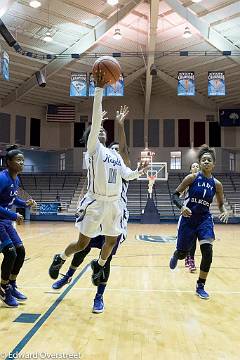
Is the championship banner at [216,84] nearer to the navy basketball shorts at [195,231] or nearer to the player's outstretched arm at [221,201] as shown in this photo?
the player's outstretched arm at [221,201]

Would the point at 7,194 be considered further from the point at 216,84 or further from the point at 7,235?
the point at 216,84

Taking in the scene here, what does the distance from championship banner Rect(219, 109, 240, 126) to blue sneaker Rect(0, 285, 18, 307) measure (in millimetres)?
24833

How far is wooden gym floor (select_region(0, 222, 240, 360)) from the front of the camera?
107 inches

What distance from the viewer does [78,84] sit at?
16.5 metres

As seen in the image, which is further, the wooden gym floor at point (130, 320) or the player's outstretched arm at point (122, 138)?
the player's outstretched arm at point (122, 138)

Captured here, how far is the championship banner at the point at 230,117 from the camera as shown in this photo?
26.4 meters

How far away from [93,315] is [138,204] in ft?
63.7

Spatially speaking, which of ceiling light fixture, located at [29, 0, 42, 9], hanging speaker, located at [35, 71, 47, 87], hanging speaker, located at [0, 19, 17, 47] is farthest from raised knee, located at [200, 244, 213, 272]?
hanging speaker, located at [35, 71, 47, 87]

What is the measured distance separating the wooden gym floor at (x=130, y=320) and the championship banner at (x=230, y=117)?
2189 centimetres

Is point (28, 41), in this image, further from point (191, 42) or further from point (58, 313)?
point (58, 313)

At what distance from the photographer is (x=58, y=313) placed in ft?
12.1

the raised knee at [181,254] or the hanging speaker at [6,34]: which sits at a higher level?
the hanging speaker at [6,34]

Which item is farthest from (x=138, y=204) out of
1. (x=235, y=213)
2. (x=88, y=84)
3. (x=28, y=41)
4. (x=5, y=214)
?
(x=5, y=214)

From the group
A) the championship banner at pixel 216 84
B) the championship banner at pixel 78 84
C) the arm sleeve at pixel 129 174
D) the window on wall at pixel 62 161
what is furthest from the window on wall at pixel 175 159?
the arm sleeve at pixel 129 174
